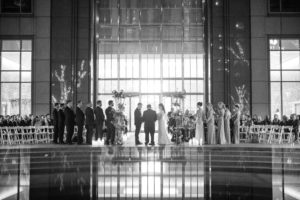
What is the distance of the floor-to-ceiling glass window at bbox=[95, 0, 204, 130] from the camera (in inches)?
1046

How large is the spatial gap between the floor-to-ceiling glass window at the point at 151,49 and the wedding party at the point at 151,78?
63mm

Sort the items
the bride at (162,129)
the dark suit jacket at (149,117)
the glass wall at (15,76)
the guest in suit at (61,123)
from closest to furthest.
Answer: the dark suit jacket at (149,117), the guest in suit at (61,123), the bride at (162,129), the glass wall at (15,76)

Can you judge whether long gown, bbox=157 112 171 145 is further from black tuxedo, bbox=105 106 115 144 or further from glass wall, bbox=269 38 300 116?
glass wall, bbox=269 38 300 116

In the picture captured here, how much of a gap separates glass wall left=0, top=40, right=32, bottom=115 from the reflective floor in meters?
9.94

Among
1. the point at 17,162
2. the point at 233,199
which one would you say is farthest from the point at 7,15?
the point at 233,199

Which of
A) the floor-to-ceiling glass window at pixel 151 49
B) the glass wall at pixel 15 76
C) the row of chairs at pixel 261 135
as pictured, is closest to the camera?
the row of chairs at pixel 261 135

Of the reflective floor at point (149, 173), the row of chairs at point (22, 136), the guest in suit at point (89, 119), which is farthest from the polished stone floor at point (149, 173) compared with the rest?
the row of chairs at point (22, 136)

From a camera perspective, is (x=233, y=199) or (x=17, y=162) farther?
(x=17, y=162)

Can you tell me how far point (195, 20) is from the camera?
26.5m

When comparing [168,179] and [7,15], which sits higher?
[7,15]

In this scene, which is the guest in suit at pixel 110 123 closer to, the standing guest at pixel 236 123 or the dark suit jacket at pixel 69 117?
the dark suit jacket at pixel 69 117

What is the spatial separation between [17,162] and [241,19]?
16.4 metres

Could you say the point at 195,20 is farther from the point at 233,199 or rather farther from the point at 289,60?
the point at 233,199

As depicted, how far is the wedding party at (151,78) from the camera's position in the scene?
16062 mm
